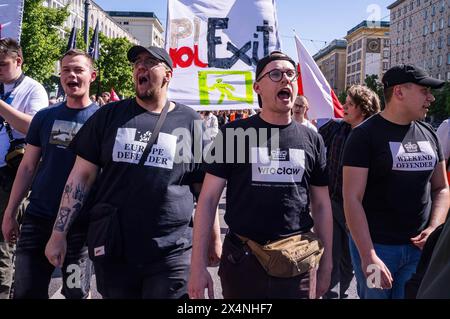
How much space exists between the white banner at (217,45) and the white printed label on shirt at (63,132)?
5.47ft

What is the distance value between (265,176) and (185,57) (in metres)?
2.66

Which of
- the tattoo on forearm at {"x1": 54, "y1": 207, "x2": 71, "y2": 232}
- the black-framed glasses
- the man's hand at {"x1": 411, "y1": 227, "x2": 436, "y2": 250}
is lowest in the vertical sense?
the man's hand at {"x1": 411, "y1": 227, "x2": 436, "y2": 250}

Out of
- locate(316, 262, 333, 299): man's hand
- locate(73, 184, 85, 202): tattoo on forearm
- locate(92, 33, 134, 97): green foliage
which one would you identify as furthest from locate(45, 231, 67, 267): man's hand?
locate(92, 33, 134, 97): green foliage

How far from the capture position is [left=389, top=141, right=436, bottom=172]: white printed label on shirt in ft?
9.88

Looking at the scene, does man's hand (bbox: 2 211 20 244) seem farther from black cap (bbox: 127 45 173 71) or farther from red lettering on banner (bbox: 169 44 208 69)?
red lettering on banner (bbox: 169 44 208 69)

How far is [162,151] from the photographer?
2848 mm

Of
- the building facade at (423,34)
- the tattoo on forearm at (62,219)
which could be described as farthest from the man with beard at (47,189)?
the building facade at (423,34)

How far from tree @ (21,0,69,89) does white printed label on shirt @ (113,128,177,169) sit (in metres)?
26.0

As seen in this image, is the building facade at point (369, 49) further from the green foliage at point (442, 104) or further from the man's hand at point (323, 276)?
the man's hand at point (323, 276)

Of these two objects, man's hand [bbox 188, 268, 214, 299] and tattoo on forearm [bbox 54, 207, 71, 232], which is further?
tattoo on forearm [bbox 54, 207, 71, 232]

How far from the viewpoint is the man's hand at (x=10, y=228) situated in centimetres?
343
